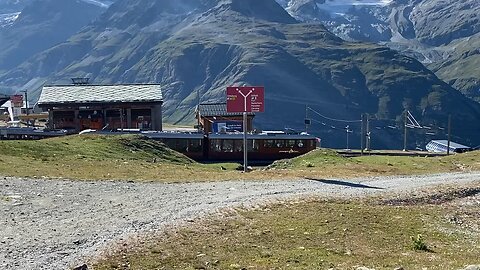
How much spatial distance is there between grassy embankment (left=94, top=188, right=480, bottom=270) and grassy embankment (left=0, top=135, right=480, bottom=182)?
1147cm

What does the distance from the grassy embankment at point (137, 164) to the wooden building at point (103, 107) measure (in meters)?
42.0

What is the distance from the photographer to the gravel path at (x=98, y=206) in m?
17.2

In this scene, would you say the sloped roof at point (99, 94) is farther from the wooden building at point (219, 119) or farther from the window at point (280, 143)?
the window at point (280, 143)

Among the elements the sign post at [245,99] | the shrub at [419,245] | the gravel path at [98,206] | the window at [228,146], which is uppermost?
the sign post at [245,99]

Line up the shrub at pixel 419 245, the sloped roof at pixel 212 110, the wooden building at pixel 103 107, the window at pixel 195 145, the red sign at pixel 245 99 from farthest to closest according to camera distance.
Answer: the sloped roof at pixel 212 110 → the wooden building at pixel 103 107 → the window at pixel 195 145 → the red sign at pixel 245 99 → the shrub at pixel 419 245

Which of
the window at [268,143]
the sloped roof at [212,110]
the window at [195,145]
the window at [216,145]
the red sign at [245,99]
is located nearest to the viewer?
the red sign at [245,99]

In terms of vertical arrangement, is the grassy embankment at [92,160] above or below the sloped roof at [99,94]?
below

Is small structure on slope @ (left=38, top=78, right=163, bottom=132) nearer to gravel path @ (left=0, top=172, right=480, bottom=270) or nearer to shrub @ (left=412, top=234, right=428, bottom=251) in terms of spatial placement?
gravel path @ (left=0, top=172, right=480, bottom=270)

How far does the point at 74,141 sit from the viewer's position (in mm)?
52375

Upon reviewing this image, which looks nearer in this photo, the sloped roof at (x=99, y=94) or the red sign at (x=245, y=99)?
the red sign at (x=245, y=99)

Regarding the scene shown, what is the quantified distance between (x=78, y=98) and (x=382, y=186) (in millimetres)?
74600

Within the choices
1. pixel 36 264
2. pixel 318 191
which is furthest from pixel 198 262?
pixel 318 191

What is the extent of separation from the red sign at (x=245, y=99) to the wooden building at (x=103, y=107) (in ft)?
186

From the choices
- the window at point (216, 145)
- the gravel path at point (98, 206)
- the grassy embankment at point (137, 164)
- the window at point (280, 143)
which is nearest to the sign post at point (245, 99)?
the grassy embankment at point (137, 164)
